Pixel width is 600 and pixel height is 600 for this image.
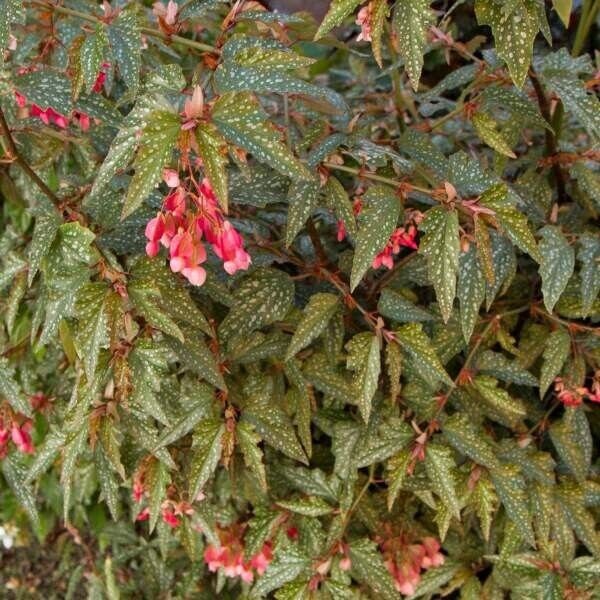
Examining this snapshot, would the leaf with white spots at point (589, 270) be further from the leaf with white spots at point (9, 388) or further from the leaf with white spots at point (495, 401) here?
the leaf with white spots at point (9, 388)

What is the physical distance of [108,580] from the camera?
2.01 metres

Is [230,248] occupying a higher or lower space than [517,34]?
lower

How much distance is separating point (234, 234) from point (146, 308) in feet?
0.55

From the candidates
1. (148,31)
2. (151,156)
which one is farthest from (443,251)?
(148,31)

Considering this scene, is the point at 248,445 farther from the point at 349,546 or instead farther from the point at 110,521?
the point at 110,521

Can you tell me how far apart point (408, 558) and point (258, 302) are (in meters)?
0.70

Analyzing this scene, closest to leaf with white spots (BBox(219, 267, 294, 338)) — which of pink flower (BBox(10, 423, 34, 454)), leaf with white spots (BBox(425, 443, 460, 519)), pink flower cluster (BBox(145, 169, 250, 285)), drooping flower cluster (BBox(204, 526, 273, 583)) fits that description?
pink flower cluster (BBox(145, 169, 250, 285))

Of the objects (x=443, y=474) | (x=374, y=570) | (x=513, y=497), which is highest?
(x=443, y=474)

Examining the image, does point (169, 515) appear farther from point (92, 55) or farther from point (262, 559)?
point (92, 55)

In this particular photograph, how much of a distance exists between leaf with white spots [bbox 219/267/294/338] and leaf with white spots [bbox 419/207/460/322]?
12.7 inches

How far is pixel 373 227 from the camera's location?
1.18m

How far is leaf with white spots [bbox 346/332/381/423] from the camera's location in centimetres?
131

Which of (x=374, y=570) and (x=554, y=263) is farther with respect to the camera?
(x=374, y=570)

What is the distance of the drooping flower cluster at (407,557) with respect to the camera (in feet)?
5.52
